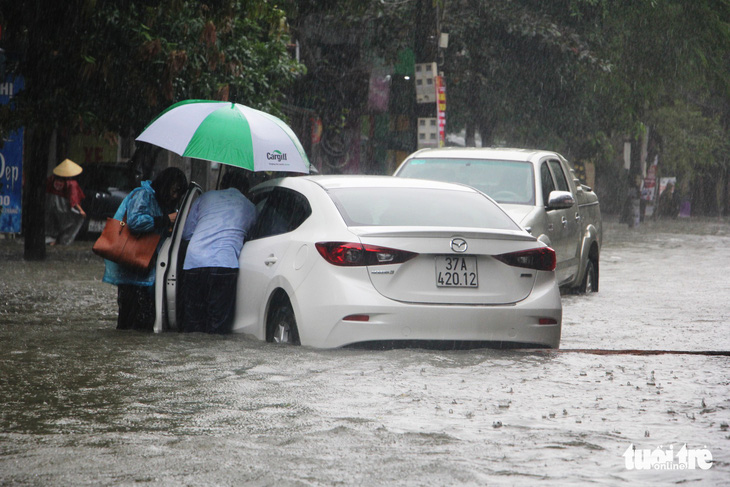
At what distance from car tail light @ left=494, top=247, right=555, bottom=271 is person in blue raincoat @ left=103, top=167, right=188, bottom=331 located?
2719mm

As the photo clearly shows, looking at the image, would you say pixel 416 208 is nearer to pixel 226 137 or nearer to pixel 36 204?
pixel 226 137

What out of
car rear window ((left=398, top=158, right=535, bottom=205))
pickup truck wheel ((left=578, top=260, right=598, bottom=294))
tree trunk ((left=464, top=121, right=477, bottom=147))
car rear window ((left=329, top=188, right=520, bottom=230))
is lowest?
pickup truck wheel ((left=578, top=260, right=598, bottom=294))

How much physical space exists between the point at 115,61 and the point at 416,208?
901 centimetres

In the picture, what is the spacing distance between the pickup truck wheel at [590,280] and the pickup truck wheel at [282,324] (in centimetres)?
676

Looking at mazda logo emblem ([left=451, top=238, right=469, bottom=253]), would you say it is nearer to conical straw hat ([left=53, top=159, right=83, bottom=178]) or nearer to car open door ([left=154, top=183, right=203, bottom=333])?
car open door ([left=154, top=183, right=203, bottom=333])

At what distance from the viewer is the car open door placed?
8281 mm

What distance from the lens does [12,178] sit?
19797 mm

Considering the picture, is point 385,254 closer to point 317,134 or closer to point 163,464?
point 163,464

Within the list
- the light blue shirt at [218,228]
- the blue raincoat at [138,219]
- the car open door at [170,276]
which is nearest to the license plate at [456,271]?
the light blue shirt at [218,228]

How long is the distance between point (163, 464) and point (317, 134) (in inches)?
1109

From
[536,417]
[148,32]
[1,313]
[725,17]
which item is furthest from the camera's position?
[725,17]

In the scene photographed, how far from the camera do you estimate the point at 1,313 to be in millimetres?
10578

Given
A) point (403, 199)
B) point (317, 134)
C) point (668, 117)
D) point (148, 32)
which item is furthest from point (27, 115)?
point (668, 117)

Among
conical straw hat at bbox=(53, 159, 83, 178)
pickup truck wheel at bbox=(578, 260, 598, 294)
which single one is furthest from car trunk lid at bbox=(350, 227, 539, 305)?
conical straw hat at bbox=(53, 159, 83, 178)
